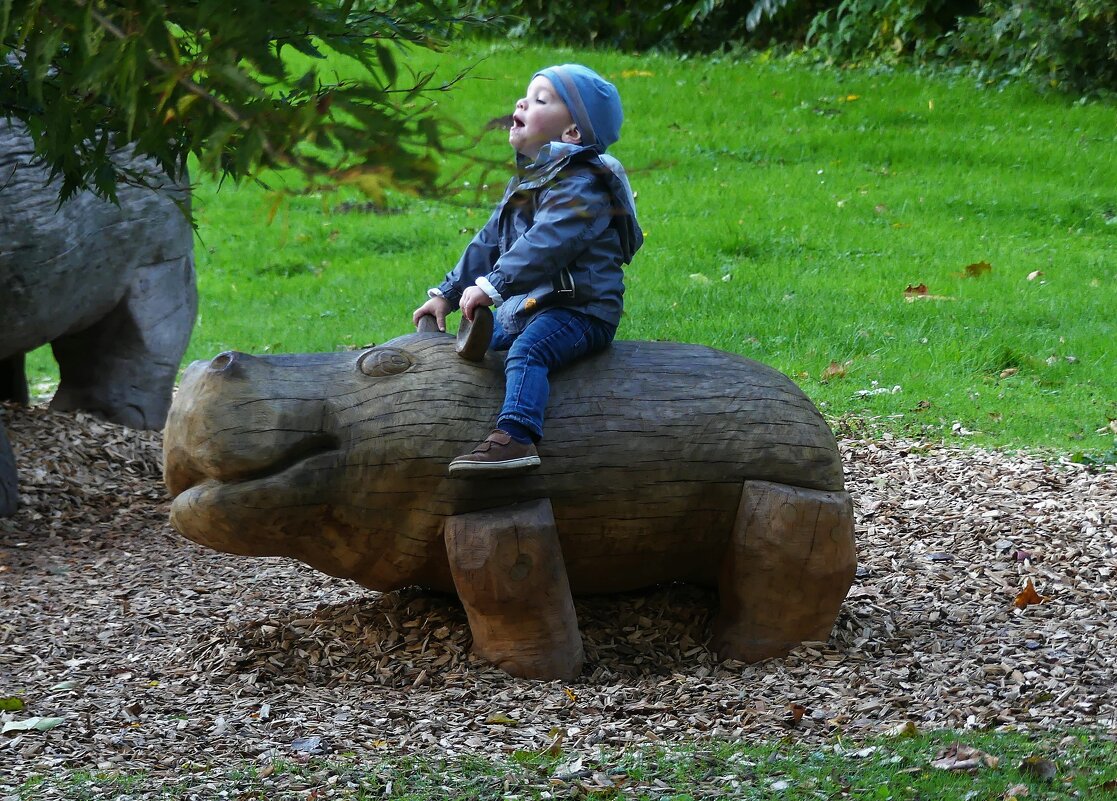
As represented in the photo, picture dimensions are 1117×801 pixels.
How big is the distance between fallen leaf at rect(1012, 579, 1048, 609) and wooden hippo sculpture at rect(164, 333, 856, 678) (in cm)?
105

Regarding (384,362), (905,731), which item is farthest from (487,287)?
(905,731)

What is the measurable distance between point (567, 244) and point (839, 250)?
6790 mm

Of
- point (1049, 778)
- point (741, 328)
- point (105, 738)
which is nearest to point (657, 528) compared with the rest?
point (1049, 778)

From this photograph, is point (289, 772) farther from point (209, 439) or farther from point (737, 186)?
point (737, 186)

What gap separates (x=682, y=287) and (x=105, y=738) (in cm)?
662

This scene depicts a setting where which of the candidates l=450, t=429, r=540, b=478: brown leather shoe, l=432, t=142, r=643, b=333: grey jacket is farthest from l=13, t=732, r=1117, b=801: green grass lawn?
l=432, t=142, r=643, b=333: grey jacket

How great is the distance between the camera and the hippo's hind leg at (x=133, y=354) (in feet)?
25.0

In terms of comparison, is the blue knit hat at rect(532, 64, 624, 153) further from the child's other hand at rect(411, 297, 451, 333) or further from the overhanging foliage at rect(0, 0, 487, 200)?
the overhanging foliage at rect(0, 0, 487, 200)

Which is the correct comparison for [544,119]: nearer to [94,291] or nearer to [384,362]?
[384,362]

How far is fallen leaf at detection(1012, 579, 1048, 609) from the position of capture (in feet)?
16.4

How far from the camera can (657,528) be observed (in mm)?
4234

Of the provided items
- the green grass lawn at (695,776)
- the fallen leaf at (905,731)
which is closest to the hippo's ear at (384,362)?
the green grass lawn at (695,776)

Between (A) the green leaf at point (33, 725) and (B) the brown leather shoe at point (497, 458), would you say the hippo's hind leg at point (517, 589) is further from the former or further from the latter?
(A) the green leaf at point (33, 725)

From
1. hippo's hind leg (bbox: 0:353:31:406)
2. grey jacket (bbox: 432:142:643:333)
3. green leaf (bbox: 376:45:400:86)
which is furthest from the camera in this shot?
hippo's hind leg (bbox: 0:353:31:406)
